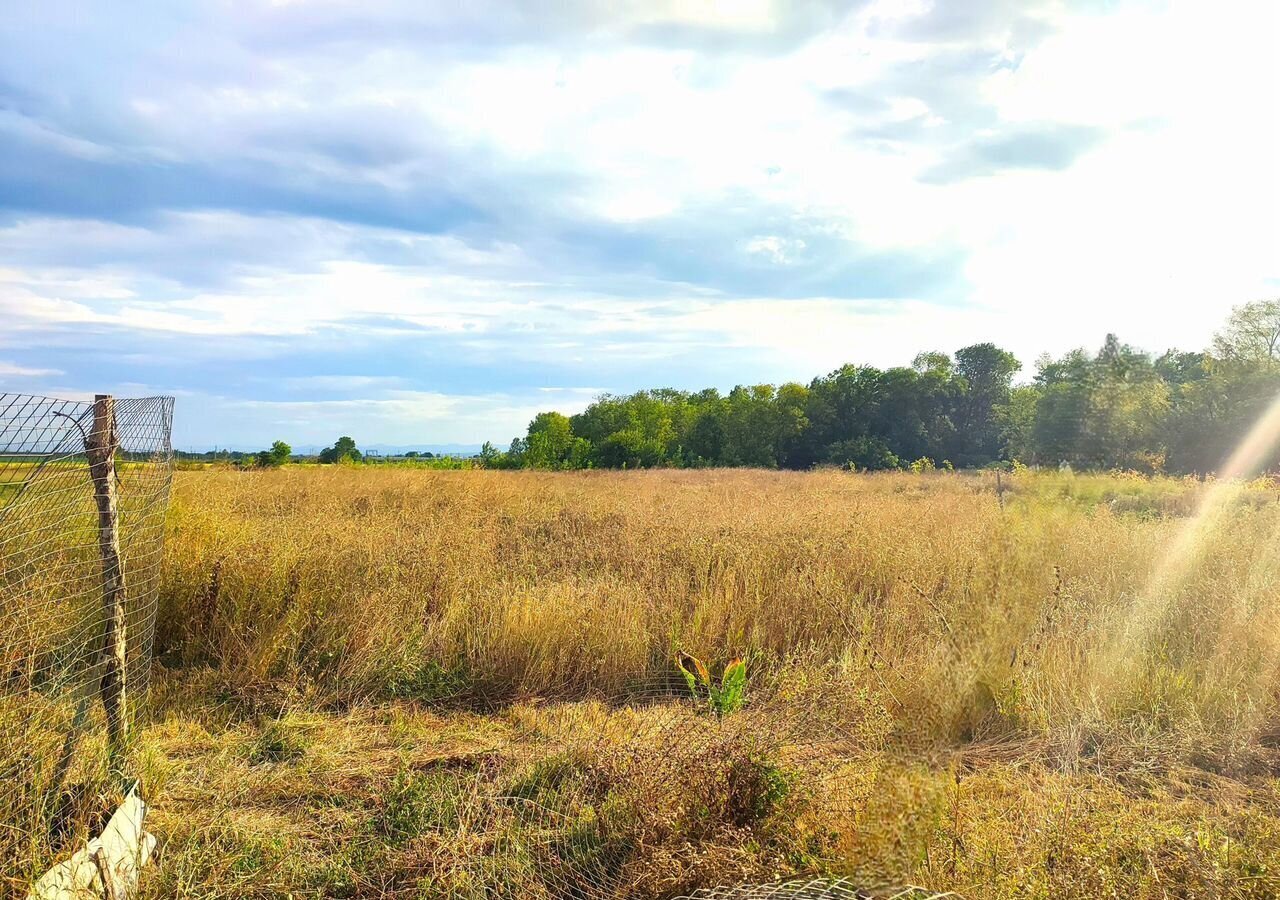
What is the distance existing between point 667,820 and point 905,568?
4.51m

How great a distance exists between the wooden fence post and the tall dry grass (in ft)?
6.12

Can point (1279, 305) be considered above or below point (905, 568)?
above

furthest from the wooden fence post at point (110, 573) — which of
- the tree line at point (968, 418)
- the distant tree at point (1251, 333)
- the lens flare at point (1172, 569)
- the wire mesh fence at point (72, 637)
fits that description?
the distant tree at point (1251, 333)

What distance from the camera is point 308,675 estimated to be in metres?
5.34

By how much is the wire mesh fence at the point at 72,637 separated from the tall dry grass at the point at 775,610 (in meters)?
1.86

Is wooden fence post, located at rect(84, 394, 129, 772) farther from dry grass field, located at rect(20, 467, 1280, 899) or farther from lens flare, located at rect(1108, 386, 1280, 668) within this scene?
lens flare, located at rect(1108, 386, 1280, 668)

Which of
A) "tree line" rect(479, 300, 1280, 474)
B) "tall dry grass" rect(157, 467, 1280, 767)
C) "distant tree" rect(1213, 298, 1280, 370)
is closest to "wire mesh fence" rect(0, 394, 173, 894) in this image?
"tall dry grass" rect(157, 467, 1280, 767)

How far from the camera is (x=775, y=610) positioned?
6.17m

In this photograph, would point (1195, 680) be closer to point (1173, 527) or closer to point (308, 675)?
point (1173, 527)

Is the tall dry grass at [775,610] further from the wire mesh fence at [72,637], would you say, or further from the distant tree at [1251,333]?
the distant tree at [1251,333]

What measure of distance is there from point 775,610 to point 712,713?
90.9 inches

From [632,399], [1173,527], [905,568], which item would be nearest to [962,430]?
[632,399]

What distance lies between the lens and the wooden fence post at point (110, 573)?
10.6 feet

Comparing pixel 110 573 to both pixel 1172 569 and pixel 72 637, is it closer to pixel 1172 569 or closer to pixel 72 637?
pixel 72 637
